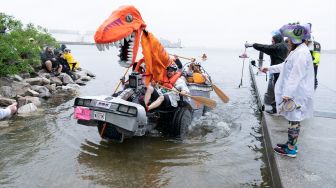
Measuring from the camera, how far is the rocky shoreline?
9383 millimetres

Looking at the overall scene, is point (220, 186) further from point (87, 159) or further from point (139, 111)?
point (87, 159)

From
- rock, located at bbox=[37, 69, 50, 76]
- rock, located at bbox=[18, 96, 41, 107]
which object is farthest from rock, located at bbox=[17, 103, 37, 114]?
rock, located at bbox=[37, 69, 50, 76]

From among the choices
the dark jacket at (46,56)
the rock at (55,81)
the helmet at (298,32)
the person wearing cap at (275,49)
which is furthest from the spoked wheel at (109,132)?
the dark jacket at (46,56)

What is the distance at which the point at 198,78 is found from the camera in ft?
29.0

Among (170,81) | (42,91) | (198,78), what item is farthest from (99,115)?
(42,91)

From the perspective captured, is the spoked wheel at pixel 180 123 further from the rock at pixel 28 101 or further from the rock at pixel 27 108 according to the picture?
the rock at pixel 28 101

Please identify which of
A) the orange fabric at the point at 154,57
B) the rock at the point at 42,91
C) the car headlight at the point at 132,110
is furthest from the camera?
the rock at the point at 42,91

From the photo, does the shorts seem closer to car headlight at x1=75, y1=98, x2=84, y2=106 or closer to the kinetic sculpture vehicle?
the kinetic sculpture vehicle

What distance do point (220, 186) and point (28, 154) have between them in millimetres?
3398

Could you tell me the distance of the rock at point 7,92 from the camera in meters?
10.1

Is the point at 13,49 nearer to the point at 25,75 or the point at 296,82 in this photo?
the point at 25,75

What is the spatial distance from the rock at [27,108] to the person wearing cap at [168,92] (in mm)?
4164

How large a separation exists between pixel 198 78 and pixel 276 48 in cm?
218

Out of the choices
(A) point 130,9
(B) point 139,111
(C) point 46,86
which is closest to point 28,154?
(B) point 139,111
